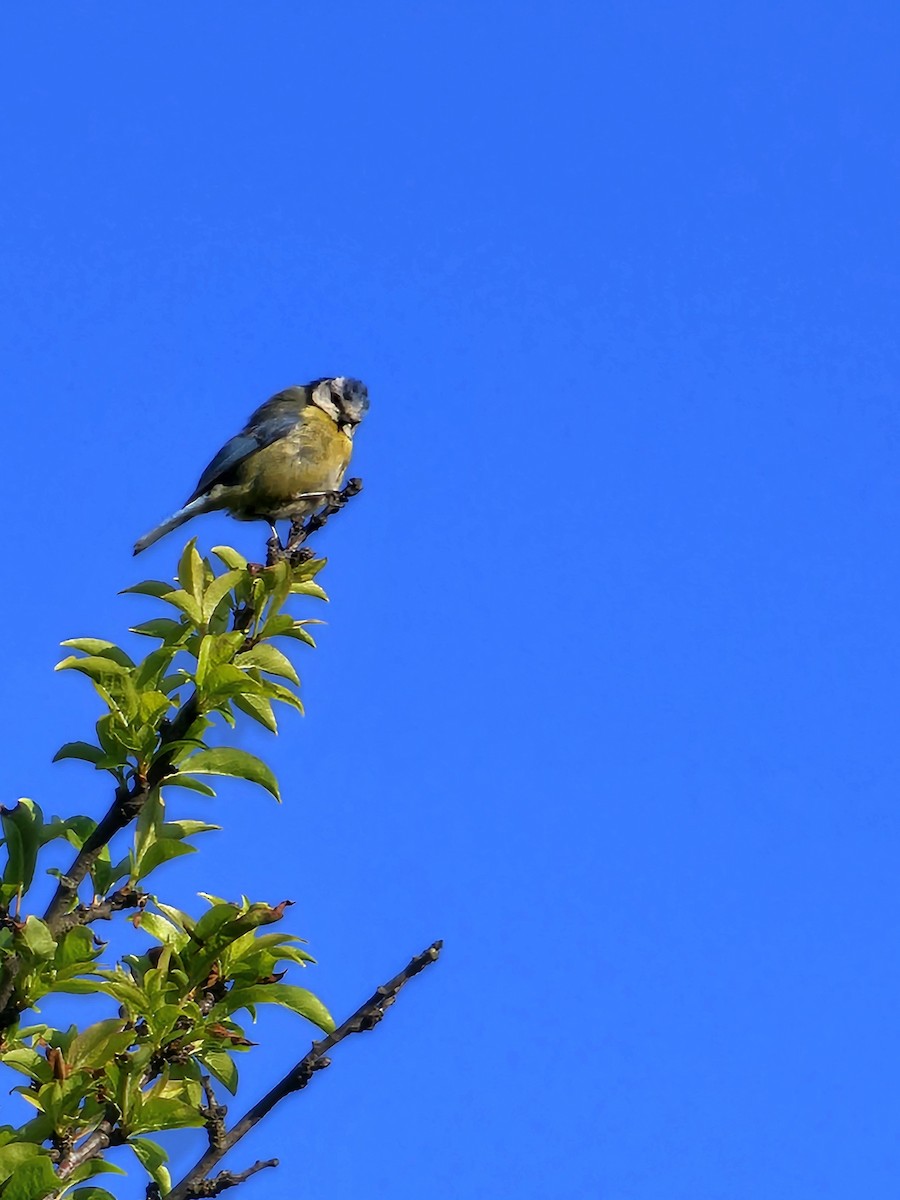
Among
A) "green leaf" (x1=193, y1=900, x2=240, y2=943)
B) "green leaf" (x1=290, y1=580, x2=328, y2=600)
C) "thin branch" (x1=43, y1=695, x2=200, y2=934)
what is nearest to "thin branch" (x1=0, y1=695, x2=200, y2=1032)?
"thin branch" (x1=43, y1=695, x2=200, y2=934)

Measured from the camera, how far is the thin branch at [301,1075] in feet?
10.4

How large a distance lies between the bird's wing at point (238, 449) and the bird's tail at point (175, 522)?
6 cm

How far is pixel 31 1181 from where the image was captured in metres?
3.04

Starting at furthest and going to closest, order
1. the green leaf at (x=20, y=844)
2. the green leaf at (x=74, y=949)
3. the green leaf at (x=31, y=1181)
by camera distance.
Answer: the green leaf at (x=20, y=844) → the green leaf at (x=74, y=949) → the green leaf at (x=31, y=1181)

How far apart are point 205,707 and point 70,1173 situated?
40.7 inches

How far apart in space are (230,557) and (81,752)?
2.34ft

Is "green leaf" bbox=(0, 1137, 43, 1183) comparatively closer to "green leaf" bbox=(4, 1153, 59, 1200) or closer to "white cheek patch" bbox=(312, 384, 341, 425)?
"green leaf" bbox=(4, 1153, 59, 1200)

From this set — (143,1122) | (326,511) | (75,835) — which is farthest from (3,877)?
(326,511)

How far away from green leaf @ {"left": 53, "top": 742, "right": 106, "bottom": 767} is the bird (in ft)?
12.5

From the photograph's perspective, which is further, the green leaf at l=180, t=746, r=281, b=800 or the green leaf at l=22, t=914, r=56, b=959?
the green leaf at l=180, t=746, r=281, b=800

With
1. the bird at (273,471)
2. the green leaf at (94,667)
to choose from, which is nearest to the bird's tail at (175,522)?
the bird at (273,471)

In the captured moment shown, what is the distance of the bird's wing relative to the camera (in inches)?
305

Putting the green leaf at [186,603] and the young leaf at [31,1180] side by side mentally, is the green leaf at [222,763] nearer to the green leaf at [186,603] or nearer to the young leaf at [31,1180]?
the green leaf at [186,603]

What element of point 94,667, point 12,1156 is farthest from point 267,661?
point 12,1156
